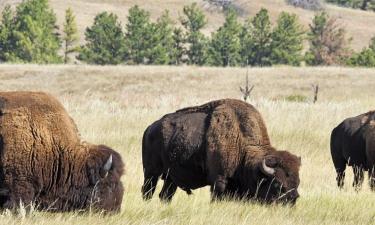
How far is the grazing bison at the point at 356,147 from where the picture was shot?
11.8m

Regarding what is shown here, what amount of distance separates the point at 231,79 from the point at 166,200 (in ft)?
136

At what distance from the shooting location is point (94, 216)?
7227 mm

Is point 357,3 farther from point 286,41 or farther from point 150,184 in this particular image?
point 150,184

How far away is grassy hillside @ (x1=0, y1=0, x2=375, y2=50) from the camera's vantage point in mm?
99375

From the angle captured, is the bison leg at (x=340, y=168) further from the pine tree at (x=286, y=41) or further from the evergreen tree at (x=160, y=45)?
the pine tree at (x=286, y=41)

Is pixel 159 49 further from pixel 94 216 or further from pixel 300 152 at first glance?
pixel 94 216

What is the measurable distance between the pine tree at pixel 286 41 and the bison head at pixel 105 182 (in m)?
56.4

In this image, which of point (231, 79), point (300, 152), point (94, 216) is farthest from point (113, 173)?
point (231, 79)

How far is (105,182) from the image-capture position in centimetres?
759

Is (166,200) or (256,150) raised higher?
(256,150)

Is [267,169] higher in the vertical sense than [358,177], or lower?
higher

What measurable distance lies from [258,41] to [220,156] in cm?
5675

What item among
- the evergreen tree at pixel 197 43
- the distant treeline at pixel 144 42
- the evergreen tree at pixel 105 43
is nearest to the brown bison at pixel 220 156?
the distant treeline at pixel 144 42

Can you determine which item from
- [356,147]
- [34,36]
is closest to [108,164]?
[356,147]
